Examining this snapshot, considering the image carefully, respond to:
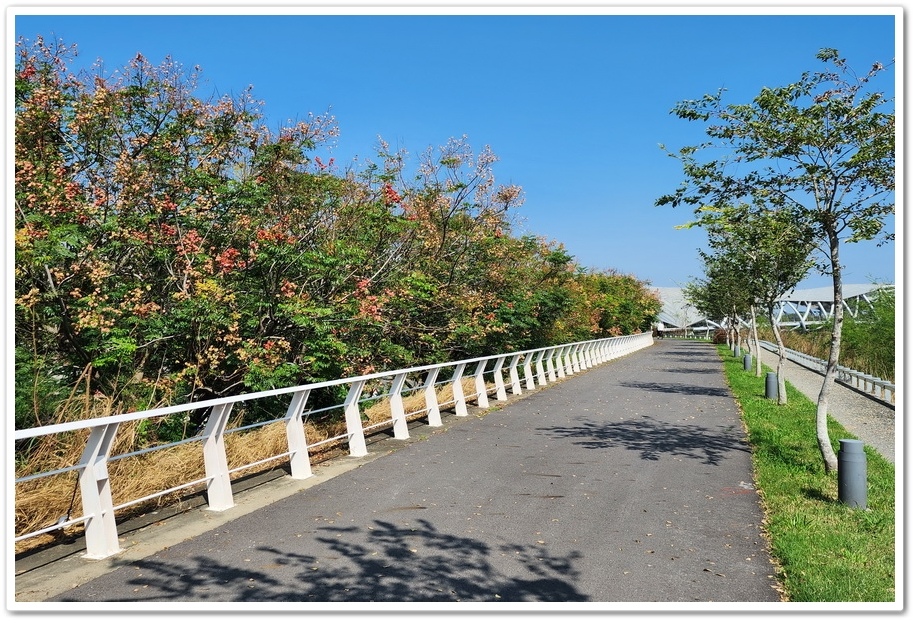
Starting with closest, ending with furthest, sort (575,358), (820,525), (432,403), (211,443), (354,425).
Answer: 1. (820,525)
2. (211,443)
3. (354,425)
4. (432,403)
5. (575,358)

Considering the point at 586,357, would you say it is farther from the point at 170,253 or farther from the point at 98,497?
the point at 98,497

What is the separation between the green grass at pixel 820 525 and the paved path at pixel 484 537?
0.75 ft

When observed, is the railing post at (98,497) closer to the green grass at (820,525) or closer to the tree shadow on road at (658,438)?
the green grass at (820,525)

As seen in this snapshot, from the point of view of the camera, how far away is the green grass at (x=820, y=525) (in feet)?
17.9

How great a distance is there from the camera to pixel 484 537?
6.68 meters

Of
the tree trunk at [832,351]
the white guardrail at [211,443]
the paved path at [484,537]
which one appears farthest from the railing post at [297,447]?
the tree trunk at [832,351]

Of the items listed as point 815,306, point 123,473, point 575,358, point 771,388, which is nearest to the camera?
point 123,473

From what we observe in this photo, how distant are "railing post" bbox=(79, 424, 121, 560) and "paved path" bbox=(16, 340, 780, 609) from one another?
0.23m

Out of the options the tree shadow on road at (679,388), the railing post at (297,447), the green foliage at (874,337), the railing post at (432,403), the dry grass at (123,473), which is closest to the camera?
the dry grass at (123,473)

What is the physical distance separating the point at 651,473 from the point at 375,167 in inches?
403

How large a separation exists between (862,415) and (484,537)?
1351 centimetres

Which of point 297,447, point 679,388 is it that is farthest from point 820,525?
point 679,388

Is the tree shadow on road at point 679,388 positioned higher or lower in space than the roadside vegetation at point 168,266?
lower
